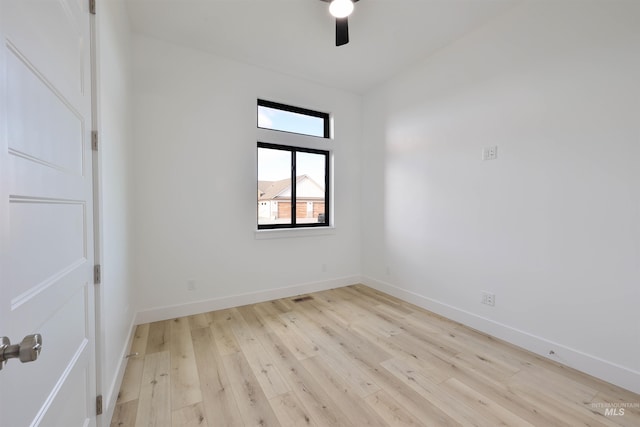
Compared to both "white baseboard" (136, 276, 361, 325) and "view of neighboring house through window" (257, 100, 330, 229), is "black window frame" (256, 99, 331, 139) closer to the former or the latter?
"view of neighboring house through window" (257, 100, 330, 229)

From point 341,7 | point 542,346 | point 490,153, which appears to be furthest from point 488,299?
point 341,7

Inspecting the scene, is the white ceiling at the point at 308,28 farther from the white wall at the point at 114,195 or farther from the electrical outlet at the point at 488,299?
the electrical outlet at the point at 488,299

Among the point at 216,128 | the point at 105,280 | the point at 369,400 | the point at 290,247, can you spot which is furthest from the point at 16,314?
the point at 290,247


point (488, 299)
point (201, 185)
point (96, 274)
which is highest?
point (201, 185)

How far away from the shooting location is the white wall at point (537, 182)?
5.93ft

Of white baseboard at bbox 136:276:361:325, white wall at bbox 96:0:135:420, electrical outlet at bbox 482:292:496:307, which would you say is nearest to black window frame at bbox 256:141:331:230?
white baseboard at bbox 136:276:361:325

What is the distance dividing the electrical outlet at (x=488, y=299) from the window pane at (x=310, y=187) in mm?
2186

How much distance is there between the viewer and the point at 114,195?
1771mm

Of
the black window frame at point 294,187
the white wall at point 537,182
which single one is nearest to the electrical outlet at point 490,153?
the white wall at point 537,182

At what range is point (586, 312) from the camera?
1.96 meters

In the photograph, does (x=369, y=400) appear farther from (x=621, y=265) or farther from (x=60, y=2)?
(x=60, y=2)

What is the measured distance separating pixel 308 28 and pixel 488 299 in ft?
10.2

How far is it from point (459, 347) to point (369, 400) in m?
1.08

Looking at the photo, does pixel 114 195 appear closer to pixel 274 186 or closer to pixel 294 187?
pixel 274 186
